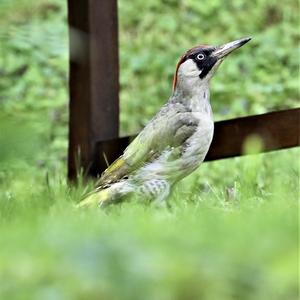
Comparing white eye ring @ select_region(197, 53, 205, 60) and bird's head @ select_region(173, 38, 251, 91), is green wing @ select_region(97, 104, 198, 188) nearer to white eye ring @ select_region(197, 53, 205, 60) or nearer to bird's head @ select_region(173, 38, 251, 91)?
bird's head @ select_region(173, 38, 251, 91)

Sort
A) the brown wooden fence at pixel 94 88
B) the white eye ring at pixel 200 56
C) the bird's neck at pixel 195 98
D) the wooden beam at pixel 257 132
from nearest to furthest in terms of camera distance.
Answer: the bird's neck at pixel 195 98
the white eye ring at pixel 200 56
the wooden beam at pixel 257 132
the brown wooden fence at pixel 94 88

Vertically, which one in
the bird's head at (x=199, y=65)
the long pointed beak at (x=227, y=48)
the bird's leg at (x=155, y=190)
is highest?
the long pointed beak at (x=227, y=48)

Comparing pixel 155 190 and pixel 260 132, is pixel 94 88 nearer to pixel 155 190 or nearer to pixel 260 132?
pixel 260 132

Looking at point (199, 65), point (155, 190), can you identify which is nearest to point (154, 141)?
point (155, 190)

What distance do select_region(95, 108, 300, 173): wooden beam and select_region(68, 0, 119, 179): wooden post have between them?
11.4 inches

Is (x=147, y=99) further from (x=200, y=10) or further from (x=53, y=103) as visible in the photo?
(x=200, y=10)

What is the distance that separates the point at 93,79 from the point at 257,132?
103 centimetres

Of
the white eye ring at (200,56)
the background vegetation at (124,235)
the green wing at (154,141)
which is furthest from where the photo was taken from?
the white eye ring at (200,56)

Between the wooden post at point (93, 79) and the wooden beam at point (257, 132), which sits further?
the wooden post at point (93, 79)

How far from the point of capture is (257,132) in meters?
6.23

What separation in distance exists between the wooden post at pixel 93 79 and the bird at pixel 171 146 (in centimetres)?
130

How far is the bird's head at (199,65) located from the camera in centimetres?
544

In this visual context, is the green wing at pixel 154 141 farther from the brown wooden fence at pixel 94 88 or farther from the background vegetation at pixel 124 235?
the brown wooden fence at pixel 94 88

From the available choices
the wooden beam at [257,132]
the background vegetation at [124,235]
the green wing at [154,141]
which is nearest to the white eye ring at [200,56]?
the green wing at [154,141]
